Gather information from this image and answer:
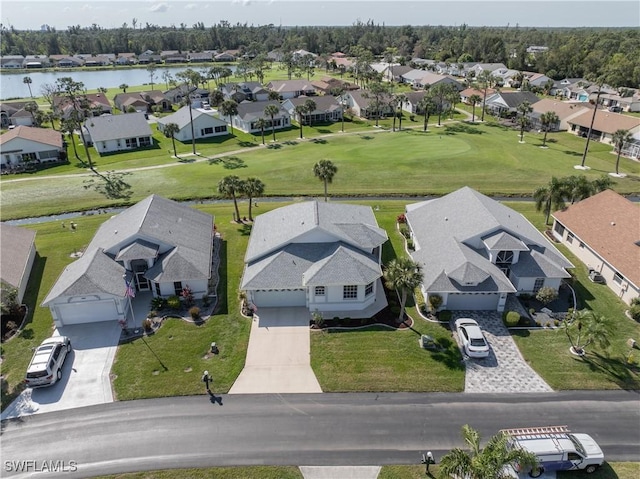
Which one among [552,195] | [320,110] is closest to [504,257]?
[552,195]

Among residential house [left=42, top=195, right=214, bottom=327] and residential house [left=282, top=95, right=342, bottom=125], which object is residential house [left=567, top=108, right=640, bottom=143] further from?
residential house [left=42, top=195, right=214, bottom=327]

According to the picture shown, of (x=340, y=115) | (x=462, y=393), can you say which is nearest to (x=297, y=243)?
(x=462, y=393)

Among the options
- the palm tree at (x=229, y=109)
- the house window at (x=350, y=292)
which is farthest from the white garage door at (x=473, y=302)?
the palm tree at (x=229, y=109)

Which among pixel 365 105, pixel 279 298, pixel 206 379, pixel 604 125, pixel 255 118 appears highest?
pixel 365 105

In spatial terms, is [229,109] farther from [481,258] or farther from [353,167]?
[481,258]

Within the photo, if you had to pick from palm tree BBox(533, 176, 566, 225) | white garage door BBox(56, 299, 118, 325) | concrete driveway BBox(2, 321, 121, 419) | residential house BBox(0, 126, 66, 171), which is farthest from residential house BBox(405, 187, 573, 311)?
residential house BBox(0, 126, 66, 171)
